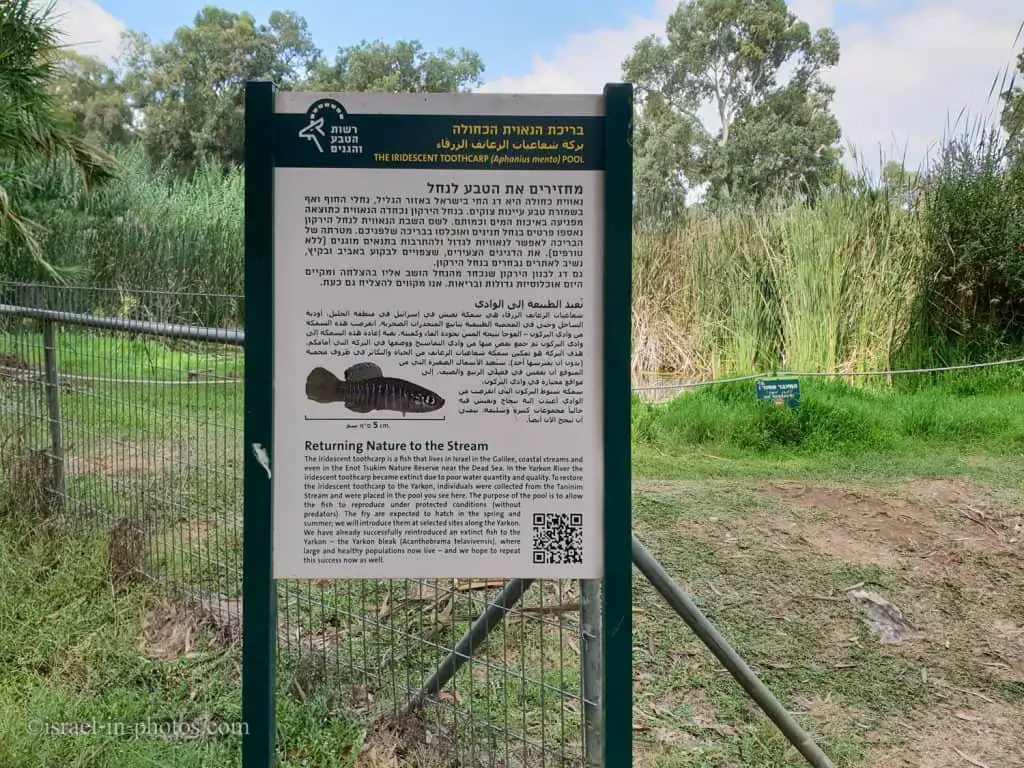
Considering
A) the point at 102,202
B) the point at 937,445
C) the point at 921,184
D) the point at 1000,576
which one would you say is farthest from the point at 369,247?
the point at 102,202

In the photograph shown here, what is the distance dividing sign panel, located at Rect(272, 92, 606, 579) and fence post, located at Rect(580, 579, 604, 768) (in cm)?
16

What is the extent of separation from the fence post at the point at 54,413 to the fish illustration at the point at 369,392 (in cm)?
290

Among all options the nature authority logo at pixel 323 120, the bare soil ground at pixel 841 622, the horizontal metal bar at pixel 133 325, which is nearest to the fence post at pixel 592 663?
the bare soil ground at pixel 841 622

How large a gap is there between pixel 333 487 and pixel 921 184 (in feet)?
30.5

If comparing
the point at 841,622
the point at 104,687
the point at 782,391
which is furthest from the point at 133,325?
the point at 782,391

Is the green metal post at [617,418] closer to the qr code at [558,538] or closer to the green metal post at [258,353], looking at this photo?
the qr code at [558,538]

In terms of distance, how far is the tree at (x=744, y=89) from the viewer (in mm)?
30734

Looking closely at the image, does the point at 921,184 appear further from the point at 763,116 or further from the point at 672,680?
the point at 763,116

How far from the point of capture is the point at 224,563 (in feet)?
12.3

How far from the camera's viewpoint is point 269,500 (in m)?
1.79

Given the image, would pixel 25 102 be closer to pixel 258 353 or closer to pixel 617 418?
pixel 258 353

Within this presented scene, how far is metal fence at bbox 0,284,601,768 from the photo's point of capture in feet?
8.64

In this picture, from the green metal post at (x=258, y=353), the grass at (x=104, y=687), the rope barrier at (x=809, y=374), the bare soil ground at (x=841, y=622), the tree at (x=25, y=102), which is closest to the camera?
the green metal post at (x=258, y=353)

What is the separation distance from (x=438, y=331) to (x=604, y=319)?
0.35 metres
